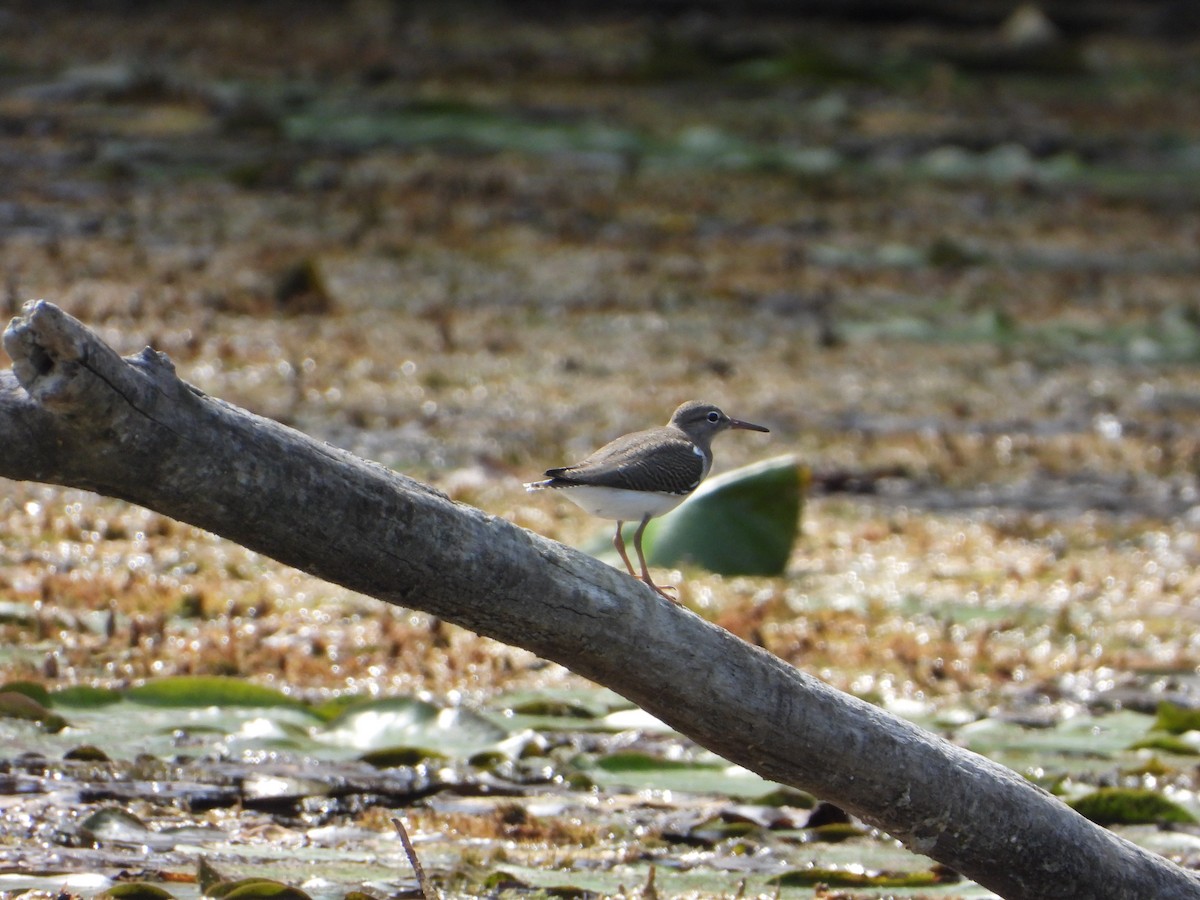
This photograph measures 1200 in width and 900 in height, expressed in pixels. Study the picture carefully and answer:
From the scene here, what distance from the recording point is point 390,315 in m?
8.94

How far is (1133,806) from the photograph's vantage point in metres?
3.95

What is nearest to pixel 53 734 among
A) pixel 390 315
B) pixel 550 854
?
pixel 550 854

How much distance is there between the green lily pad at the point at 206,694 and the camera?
164 inches

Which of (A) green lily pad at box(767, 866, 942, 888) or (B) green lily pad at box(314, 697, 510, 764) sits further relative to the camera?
(B) green lily pad at box(314, 697, 510, 764)

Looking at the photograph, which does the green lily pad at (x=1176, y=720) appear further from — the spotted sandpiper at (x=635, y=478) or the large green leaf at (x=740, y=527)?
the large green leaf at (x=740, y=527)

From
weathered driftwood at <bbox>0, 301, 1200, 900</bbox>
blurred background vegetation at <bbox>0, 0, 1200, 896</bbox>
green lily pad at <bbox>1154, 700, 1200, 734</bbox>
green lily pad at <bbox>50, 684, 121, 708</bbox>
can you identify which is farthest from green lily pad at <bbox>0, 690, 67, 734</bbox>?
green lily pad at <bbox>1154, 700, 1200, 734</bbox>

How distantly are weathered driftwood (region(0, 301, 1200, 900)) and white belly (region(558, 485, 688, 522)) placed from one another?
84 cm

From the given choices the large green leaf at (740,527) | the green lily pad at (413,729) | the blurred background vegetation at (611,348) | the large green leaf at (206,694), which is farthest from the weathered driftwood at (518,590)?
the large green leaf at (740,527)

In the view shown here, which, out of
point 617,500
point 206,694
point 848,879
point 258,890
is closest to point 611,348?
point 206,694

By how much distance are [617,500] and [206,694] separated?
1096mm

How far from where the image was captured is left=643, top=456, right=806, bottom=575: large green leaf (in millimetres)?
5777

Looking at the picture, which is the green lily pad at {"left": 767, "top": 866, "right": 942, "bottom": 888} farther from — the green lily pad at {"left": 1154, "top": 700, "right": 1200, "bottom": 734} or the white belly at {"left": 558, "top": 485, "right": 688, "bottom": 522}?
the green lily pad at {"left": 1154, "top": 700, "right": 1200, "bottom": 734}

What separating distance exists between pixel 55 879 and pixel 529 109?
36.2ft

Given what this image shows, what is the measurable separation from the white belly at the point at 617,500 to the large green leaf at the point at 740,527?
1.77 m
